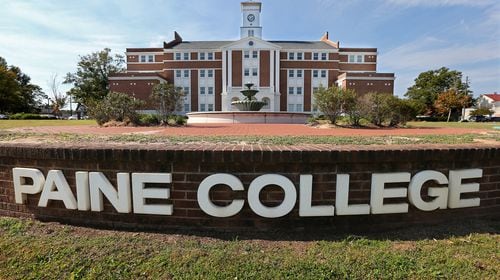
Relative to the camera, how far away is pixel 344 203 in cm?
289

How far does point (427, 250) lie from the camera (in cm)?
259

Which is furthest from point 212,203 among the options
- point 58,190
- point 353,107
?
point 353,107

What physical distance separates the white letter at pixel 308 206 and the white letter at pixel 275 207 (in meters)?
0.09

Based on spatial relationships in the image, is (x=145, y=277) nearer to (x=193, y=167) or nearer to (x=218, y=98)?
(x=193, y=167)

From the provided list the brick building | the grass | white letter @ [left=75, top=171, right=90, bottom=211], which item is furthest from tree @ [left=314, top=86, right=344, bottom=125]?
the brick building

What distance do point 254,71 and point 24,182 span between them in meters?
45.4

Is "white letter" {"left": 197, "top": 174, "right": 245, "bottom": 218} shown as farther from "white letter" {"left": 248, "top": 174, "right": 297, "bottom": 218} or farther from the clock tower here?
Answer: the clock tower

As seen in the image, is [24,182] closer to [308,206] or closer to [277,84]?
[308,206]

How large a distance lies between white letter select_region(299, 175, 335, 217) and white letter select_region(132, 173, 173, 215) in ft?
4.58

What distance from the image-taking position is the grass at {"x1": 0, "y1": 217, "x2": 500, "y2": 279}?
2.24 metres

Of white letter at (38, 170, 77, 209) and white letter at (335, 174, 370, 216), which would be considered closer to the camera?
white letter at (335, 174, 370, 216)

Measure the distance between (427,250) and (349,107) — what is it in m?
13.4

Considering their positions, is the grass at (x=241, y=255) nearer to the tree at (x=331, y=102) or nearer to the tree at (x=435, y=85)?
the tree at (x=331, y=102)

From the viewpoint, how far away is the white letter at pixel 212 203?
9.18 ft
